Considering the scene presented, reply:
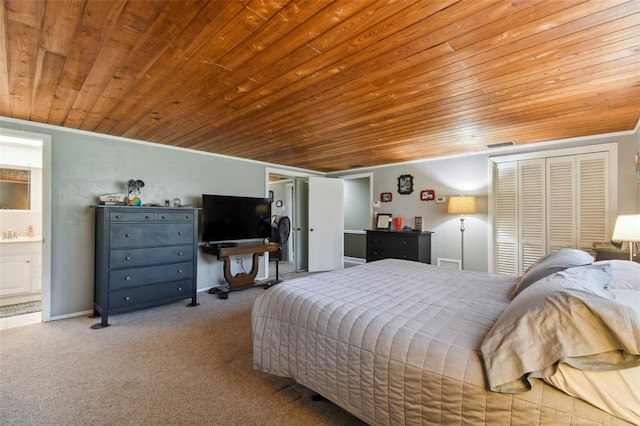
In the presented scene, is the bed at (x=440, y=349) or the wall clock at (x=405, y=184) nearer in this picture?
the bed at (x=440, y=349)

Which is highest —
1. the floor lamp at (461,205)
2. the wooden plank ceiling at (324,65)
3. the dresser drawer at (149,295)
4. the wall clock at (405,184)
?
the wooden plank ceiling at (324,65)

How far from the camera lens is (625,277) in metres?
1.44

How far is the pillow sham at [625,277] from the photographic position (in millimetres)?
1332

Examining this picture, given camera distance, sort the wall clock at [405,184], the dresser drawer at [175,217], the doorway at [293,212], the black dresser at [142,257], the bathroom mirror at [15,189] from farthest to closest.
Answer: the doorway at [293,212]
the wall clock at [405,184]
the bathroom mirror at [15,189]
the dresser drawer at [175,217]
the black dresser at [142,257]

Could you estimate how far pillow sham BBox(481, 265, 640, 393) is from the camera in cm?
93

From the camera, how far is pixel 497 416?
3.41 ft

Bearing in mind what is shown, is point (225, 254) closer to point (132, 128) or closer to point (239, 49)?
point (132, 128)

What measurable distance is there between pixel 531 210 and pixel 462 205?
881 mm

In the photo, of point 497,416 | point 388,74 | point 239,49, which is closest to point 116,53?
point 239,49

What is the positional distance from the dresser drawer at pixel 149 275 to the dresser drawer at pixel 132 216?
1.92 feet

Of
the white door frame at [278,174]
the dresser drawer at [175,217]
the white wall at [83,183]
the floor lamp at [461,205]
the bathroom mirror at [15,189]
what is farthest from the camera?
the white door frame at [278,174]

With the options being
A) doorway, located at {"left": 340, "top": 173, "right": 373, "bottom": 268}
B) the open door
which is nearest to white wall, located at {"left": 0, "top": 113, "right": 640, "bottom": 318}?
the open door

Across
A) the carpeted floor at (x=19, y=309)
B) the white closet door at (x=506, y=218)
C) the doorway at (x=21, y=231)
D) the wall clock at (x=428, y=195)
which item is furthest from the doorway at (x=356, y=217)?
the doorway at (x=21, y=231)

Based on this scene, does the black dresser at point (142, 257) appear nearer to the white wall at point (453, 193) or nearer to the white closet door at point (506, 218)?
the white wall at point (453, 193)
